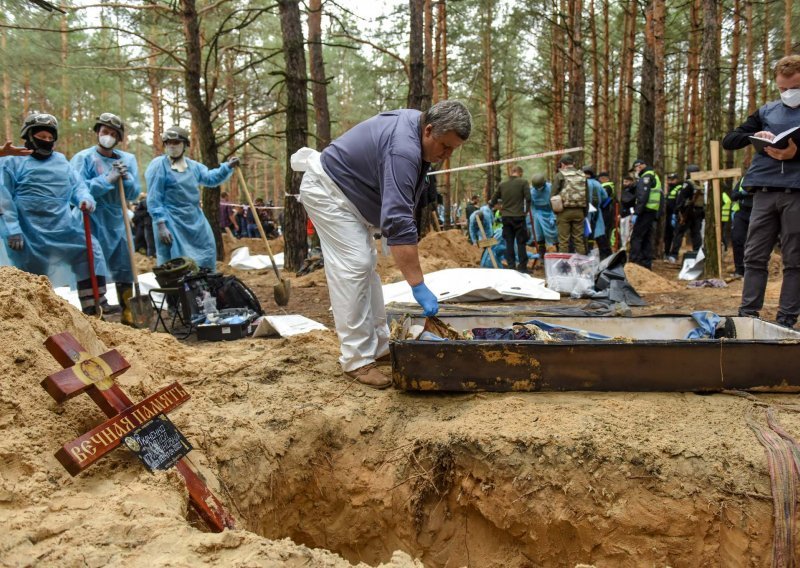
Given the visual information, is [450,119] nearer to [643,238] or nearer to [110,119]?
[110,119]

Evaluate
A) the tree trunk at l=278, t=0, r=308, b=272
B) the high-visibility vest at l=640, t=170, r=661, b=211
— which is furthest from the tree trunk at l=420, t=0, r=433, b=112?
the high-visibility vest at l=640, t=170, r=661, b=211

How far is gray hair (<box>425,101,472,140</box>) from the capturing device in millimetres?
2840

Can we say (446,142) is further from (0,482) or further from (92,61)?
(92,61)

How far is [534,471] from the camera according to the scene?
98.3 inches

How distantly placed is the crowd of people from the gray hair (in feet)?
10.6

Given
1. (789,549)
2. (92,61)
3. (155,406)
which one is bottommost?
(789,549)

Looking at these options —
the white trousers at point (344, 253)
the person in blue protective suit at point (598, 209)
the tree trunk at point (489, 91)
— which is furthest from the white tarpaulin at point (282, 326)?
the tree trunk at point (489, 91)

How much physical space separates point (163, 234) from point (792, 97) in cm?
544

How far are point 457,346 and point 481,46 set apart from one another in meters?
18.1

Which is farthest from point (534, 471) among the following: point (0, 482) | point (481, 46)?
point (481, 46)

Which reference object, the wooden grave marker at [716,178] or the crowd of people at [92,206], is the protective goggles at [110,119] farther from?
the wooden grave marker at [716,178]

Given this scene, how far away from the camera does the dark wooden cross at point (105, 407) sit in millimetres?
1940

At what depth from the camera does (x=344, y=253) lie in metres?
3.13

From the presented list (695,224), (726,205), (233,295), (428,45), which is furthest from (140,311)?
(428,45)
